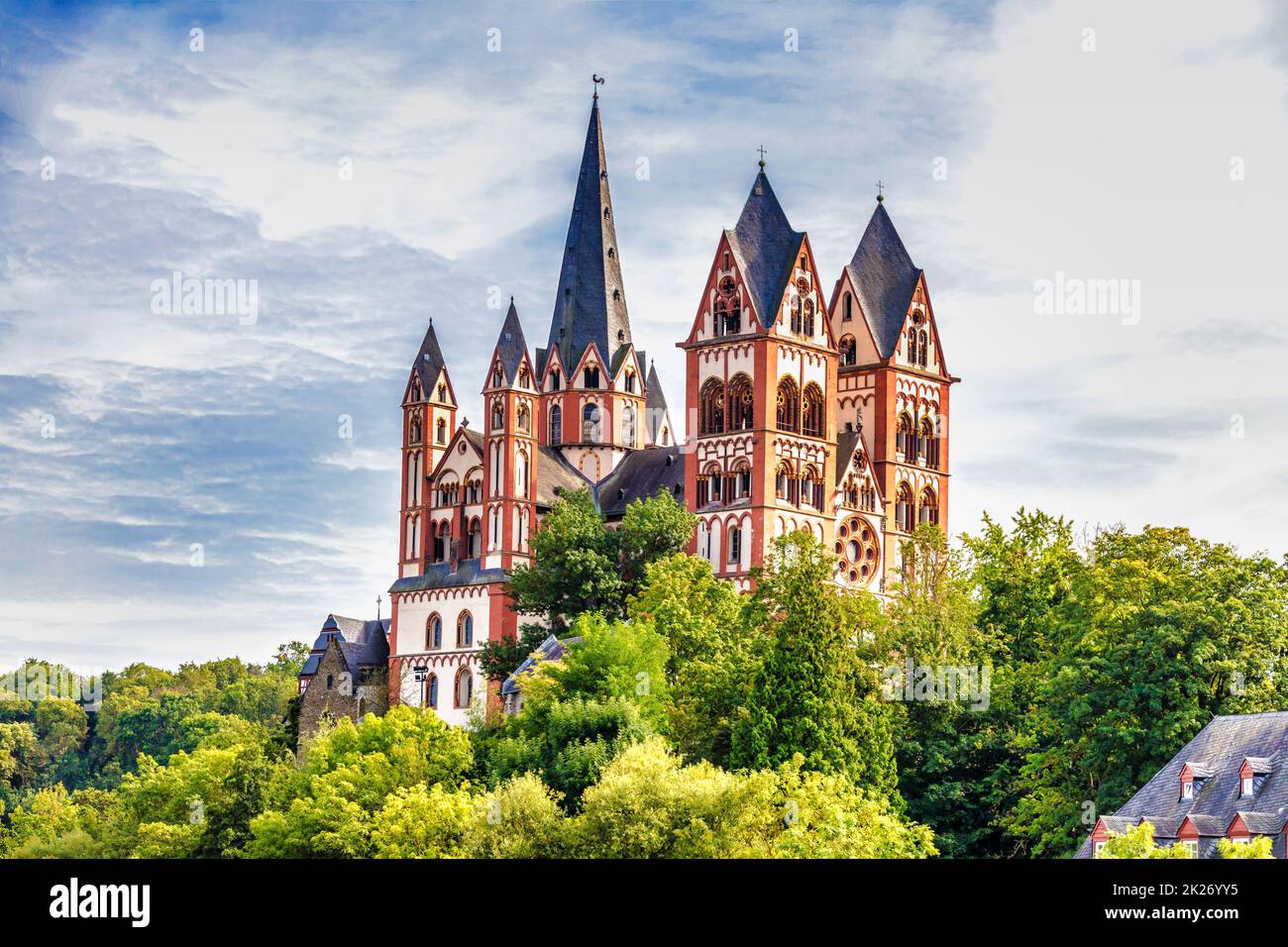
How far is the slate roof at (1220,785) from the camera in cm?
5616

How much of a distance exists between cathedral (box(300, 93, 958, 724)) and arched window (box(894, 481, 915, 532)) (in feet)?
0.29

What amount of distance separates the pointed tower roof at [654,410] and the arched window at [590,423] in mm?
Answer: 5808

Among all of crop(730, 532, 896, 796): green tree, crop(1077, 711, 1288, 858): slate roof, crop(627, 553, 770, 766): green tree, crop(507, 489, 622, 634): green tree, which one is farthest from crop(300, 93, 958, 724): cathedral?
crop(1077, 711, 1288, 858): slate roof

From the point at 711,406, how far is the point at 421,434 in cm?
1504

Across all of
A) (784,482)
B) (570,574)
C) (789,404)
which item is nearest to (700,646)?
(570,574)

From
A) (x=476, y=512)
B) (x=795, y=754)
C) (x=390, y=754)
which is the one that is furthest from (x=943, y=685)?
(x=476, y=512)

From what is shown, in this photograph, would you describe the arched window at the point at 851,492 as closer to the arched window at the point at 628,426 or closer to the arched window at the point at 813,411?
the arched window at the point at 813,411

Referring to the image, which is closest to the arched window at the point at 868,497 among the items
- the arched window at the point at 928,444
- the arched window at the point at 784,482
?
the arched window at the point at 784,482

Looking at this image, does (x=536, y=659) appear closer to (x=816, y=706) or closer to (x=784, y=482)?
(x=816, y=706)

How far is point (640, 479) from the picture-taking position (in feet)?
351

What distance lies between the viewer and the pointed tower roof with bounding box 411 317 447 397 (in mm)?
108500
